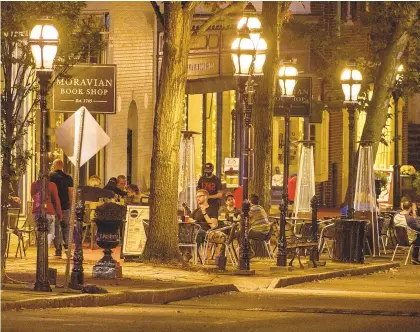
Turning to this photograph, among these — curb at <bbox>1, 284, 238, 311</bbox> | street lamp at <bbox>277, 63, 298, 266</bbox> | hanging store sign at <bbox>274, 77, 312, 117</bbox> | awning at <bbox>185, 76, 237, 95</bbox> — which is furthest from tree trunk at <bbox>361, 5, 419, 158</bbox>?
curb at <bbox>1, 284, 238, 311</bbox>

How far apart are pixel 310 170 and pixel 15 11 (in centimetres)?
1371

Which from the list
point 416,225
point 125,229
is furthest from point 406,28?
point 125,229

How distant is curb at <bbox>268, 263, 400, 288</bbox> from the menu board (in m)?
3.12

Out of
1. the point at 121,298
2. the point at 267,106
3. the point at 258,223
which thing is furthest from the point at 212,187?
the point at 121,298

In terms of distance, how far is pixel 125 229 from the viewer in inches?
1032

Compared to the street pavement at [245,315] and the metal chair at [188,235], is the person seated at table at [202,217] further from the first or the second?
the street pavement at [245,315]

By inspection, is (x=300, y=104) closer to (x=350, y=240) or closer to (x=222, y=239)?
(x=350, y=240)

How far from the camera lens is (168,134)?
82.7 ft

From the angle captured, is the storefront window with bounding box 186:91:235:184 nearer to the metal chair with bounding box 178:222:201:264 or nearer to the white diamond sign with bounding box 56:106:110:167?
the metal chair with bounding box 178:222:201:264

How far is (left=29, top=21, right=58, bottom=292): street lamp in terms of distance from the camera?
1922 centimetres

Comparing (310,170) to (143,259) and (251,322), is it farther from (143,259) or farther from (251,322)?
(251,322)

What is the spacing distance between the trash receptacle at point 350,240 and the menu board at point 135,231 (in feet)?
15.2

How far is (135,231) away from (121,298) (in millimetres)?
6903

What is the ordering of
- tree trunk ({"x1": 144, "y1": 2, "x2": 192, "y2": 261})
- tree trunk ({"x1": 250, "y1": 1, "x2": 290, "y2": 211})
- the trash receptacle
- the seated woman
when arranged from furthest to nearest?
1. tree trunk ({"x1": 250, "y1": 1, "x2": 290, "y2": 211})
2. the seated woman
3. the trash receptacle
4. tree trunk ({"x1": 144, "y1": 2, "x2": 192, "y2": 261})
